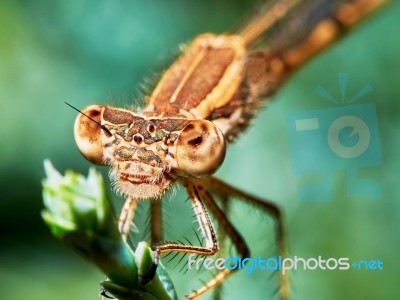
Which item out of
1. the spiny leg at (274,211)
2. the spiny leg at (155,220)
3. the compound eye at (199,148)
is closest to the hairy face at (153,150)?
the compound eye at (199,148)

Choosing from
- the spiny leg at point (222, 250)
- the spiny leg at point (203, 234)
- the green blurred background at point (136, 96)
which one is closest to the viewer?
the spiny leg at point (203, 234)

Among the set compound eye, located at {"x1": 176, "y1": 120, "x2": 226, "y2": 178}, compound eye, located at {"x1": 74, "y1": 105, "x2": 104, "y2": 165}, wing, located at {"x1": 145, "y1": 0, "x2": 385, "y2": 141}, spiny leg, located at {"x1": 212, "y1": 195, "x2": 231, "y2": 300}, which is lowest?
spiny leg, located at {"x1": 212, "y1": 195, "x2": 231, "y2": 300}

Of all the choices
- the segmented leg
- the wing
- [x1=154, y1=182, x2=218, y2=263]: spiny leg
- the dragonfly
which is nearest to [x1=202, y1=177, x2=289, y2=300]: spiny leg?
the dragonfly

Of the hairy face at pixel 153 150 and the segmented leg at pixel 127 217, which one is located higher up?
the hairy face at pixel 153 150

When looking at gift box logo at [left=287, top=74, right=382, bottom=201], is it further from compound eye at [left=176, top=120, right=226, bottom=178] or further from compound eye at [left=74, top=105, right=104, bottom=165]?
compound eye at [left=74, top=105, right=104, bottom=165]

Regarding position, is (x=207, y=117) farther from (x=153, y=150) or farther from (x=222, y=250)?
(x=222, y=250)

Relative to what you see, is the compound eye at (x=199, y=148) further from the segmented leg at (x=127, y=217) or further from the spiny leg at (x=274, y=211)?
the spiny leg at (x=274, y=211)

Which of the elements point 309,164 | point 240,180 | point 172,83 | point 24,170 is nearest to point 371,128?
point 309,164
